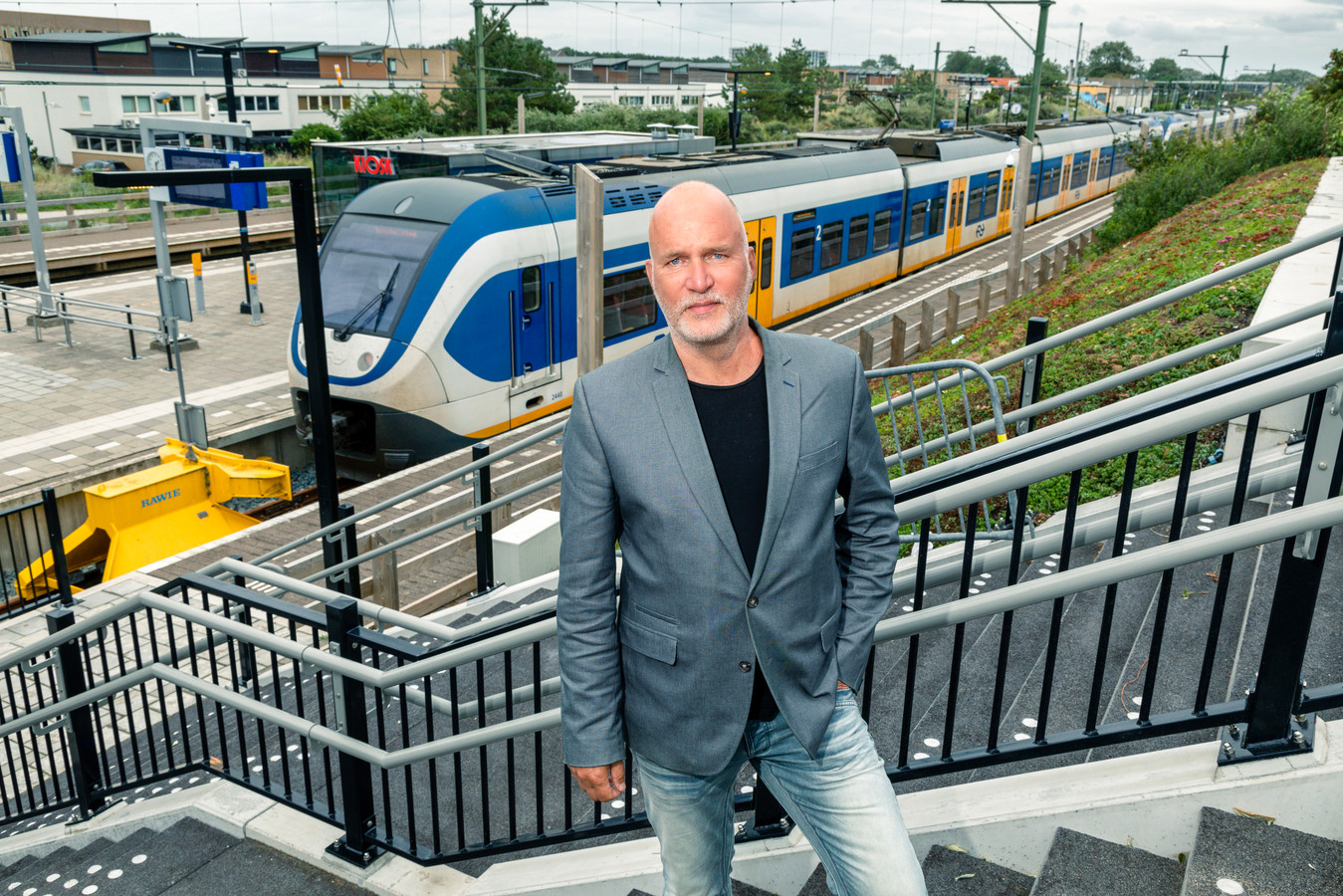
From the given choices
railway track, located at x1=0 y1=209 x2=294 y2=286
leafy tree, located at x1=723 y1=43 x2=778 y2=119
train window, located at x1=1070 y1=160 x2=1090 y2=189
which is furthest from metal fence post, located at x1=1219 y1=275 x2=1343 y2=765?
leafy tree, located at x1=723 y1=43 x2=778 y2=119

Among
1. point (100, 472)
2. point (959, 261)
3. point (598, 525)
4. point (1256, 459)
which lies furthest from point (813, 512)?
point (959, 261)

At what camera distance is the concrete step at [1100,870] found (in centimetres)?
272

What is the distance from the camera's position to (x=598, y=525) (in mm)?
2234

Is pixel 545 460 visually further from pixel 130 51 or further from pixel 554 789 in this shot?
pixel 130 51

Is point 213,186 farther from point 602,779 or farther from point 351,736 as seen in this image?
point 602,779

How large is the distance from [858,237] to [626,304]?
24.3 feet

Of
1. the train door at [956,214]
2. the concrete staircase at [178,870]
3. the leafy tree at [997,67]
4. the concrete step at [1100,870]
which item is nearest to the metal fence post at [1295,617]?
the concrete step at [1100,870]

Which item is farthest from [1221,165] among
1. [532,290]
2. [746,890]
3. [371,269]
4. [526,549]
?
[746,890]

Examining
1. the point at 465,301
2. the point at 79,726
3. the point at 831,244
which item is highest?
the point at 465,301

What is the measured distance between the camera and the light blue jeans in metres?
2.21

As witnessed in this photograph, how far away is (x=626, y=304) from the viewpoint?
1370 cm

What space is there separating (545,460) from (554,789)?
18.6ft

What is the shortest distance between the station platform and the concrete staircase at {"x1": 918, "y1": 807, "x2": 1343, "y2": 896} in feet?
40.6

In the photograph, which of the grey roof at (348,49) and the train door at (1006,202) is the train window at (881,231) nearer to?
the train door at (1006,202)
